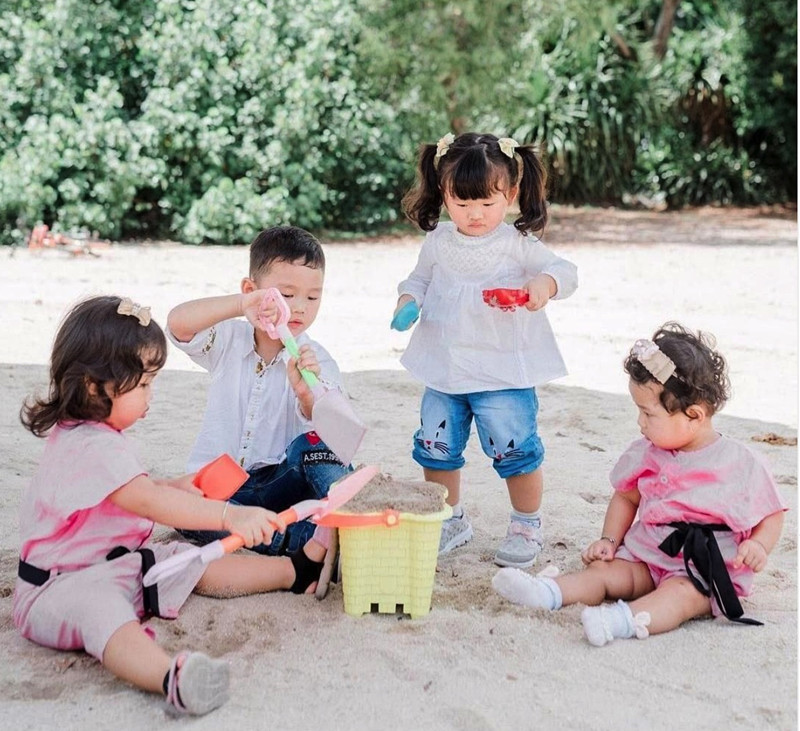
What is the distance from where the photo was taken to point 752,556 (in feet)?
8.29

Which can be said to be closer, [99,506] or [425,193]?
[99,506]

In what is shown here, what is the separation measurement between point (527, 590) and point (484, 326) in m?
0.76

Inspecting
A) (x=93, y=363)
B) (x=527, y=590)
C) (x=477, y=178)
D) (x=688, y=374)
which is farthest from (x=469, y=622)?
(x=477, y=178)

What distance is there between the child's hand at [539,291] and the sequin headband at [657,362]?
0.33 m

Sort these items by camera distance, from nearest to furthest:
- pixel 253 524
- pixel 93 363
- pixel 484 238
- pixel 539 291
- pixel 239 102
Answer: pixel 253 524
pixel 93 363
pixel 539 291
pixel 484 238
pixel 239 102

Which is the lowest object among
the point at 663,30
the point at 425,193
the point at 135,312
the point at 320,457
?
the point at 320,457

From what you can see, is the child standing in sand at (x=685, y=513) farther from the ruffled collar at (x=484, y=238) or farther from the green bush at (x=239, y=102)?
the green bush at (x=239, y=102)

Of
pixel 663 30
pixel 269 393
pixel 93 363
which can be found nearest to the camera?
pixel 93 363

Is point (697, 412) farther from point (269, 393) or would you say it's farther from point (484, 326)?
point (269, 393)

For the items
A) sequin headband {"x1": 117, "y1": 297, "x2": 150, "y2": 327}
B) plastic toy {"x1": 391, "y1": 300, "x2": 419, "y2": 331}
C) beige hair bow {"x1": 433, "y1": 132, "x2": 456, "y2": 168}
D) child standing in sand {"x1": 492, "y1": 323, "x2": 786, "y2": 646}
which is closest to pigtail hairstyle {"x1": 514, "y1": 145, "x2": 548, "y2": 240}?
beige hair bow {"x1": 433, "y1": 132, "x2": 456, "y2": 168}

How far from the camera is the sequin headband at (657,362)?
2562mm

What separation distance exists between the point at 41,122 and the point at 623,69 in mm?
8104

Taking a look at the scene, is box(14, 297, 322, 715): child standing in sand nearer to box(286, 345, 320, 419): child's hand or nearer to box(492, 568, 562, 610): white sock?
box(286, 345, 320, 419): child's hand

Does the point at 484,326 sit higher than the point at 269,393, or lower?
higher
